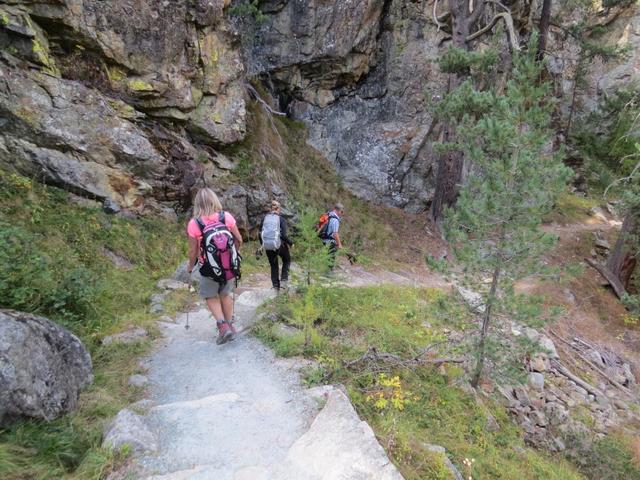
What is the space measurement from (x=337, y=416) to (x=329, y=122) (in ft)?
50.4

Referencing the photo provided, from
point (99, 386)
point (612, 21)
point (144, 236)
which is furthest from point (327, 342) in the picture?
point (612, 21)

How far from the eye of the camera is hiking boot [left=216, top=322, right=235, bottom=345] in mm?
5117

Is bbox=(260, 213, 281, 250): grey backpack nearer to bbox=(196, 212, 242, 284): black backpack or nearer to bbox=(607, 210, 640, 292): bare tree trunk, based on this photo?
bbox=(196, 212, 242, 284): black backpack

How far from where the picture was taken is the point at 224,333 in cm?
512

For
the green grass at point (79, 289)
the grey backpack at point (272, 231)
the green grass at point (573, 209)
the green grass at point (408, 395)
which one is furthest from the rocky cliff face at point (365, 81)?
the green grass at point (408, 395)

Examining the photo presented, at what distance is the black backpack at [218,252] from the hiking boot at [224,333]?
689mm

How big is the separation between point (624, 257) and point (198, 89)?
1549 centimetres

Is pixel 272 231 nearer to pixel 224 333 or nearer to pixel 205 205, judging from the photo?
pixel 205 205

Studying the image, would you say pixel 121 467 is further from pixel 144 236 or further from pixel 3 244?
pixel 144 236

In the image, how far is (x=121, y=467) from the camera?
2.81 metres

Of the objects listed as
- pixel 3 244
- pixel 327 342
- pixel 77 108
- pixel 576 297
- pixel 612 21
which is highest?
pixel 612 21

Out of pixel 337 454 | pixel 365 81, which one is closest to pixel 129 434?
pixel 337 454

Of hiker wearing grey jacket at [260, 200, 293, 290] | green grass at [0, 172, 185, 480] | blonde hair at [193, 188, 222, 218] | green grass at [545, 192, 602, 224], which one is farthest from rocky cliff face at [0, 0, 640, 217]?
green grass at [545, 192, 602, 224]

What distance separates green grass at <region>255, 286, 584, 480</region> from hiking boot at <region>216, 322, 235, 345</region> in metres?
0.40
